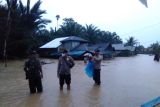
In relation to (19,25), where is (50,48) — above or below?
below

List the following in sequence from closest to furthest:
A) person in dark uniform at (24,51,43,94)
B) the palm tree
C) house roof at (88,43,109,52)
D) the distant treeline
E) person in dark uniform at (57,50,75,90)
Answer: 1. person in dark uniform at (24,51,43,94)
2. person in dark uniform at (57,50,75,90)
3. the distant treeline
4. house roof at (88,43,109,52)
5. the palm tree

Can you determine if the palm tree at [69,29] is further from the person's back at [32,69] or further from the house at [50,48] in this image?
the person's back at [32,69]

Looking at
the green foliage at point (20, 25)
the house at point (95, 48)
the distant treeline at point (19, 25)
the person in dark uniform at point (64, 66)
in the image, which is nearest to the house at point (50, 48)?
the house at point (95, 48)

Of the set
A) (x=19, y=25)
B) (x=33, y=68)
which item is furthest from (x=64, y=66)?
(x=19, y=25)

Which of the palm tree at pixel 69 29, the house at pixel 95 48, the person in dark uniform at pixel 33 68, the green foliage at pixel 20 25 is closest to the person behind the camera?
the person in dark uniform at pixel 33 68

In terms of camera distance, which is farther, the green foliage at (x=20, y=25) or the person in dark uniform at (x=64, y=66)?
the green foliage at (x=20, y=25)

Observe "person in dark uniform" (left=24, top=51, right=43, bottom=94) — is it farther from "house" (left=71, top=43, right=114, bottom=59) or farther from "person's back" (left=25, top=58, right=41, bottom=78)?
"house" (left=71, top=43, right=114, bottom=59)

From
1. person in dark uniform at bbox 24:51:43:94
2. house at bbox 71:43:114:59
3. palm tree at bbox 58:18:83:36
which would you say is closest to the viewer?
person in dark uniform at bbox 24:51:43:94

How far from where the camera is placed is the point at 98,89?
39.4ft

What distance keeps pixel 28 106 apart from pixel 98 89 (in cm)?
386

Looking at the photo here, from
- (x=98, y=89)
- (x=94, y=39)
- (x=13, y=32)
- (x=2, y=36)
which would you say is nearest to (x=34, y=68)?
(x=98, y=89)

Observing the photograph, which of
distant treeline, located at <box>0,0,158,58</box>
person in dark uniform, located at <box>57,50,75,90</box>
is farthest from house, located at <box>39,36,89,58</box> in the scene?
person in dark uniform, located at <box>57,50,75,90</box>

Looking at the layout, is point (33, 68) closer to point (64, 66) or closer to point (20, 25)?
point (64, 66)

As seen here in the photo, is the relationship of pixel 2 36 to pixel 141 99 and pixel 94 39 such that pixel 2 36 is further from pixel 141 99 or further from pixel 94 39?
pixel 94 39
